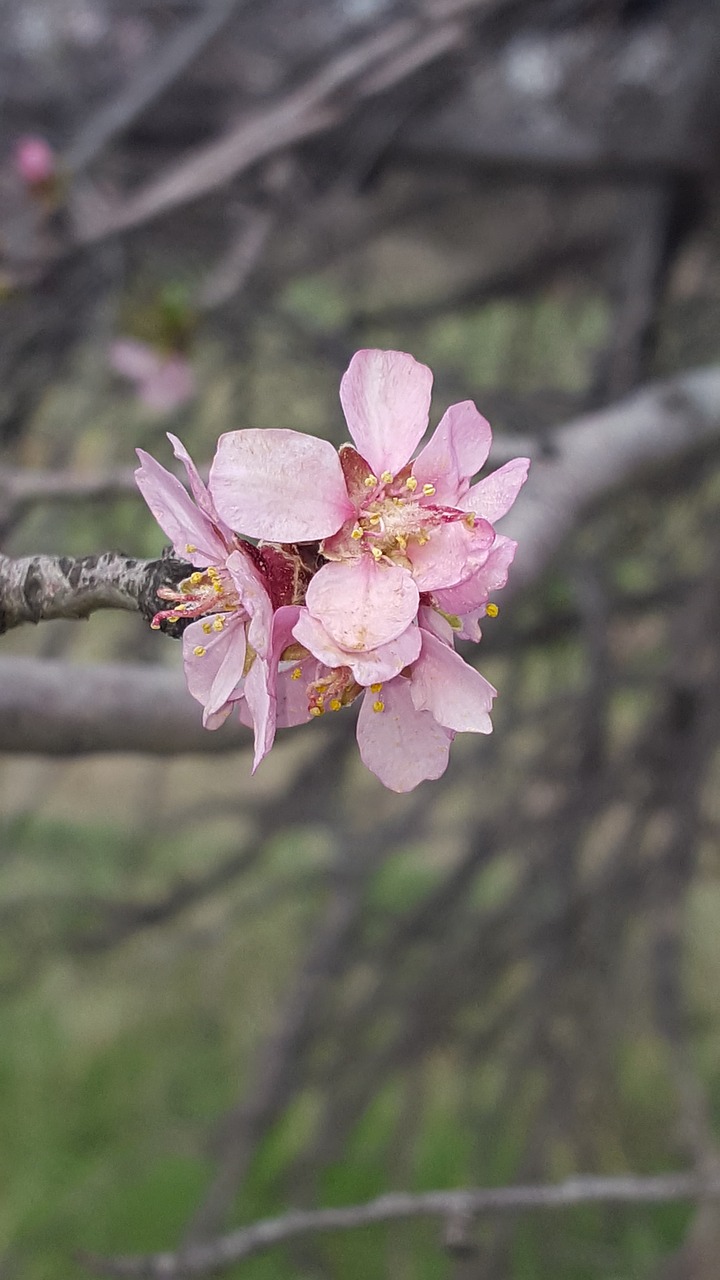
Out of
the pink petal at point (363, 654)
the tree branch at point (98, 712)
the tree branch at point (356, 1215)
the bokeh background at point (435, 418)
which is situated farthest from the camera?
the bokeh background at point (435, 418)

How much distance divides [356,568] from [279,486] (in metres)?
0.05

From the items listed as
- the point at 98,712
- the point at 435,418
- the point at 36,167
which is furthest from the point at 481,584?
the point at 435,418

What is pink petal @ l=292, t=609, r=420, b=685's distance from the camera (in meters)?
0.43

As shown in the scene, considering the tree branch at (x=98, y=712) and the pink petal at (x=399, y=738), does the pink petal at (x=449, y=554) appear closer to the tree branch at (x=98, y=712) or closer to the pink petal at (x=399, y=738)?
the pink petal at (x=399, y=738)

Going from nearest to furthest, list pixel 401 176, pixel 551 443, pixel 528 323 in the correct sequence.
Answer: pixel 551 443 < pixel 401 176 < pixel 528 323

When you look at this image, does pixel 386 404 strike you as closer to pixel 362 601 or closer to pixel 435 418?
pixel 362 601

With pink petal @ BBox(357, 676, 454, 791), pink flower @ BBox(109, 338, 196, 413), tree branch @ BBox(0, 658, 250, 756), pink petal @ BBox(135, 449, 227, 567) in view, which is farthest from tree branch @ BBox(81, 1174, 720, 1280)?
pink flower @ BBox(109, 338, 196, 413)

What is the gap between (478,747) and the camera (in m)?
2.43

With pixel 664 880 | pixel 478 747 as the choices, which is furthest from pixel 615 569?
pixel 664 880

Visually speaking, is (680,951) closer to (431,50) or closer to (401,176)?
(431,50)

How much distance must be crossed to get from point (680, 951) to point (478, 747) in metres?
0.65

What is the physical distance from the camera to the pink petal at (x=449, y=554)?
0.46m

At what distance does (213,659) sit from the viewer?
506mm

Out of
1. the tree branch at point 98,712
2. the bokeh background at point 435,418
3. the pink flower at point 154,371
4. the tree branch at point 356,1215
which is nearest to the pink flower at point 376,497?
the tree branch at point 98,712
